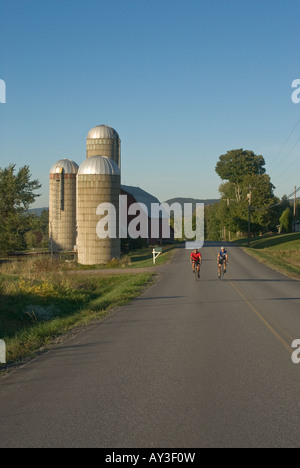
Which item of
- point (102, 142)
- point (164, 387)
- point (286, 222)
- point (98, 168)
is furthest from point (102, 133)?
point (164, 387)

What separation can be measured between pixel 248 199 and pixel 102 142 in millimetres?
32964

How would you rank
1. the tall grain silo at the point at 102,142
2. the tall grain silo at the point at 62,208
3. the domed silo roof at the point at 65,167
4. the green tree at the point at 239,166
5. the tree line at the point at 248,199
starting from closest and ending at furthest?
the tall grain silo at the point at 102,142
the tall grain silo at the point at 62,208
the domed silo roof at the point at 65,167
the tree line at the point at 248,199
the green tree at the point at 239,166

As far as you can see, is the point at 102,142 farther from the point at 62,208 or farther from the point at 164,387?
the point at 164,387

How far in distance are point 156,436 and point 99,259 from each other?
40195 mm

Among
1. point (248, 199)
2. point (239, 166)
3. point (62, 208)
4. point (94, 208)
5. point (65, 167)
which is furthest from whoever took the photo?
point (239, 166)

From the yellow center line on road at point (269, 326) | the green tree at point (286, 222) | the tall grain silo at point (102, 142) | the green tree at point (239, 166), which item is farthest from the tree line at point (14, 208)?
the green tree at point (239, 166)

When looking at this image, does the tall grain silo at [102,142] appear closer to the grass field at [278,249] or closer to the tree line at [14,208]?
the tree line at [14,208]

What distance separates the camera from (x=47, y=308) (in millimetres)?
20062

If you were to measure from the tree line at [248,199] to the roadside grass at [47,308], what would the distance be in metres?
49.5

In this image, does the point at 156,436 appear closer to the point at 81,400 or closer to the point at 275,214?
the point at 81,400

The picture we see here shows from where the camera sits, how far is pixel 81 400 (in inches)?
258

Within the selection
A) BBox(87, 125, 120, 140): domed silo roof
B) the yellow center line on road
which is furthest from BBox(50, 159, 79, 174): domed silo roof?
the yellow center line on road

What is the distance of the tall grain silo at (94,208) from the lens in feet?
148

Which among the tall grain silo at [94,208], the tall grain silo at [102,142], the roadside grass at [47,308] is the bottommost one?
the roadside grass at [47,308]
